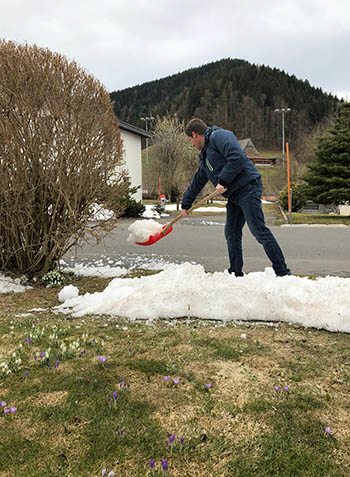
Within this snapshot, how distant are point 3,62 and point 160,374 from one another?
4.07 meters

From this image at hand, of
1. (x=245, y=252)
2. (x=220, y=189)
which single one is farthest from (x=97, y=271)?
(x=245, y=252)

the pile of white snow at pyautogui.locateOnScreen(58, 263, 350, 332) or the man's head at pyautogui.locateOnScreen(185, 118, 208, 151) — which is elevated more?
the man's head at pyautogui.locateOnScreen(185, 118, 208, 151)

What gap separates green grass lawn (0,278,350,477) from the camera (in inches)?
70.5

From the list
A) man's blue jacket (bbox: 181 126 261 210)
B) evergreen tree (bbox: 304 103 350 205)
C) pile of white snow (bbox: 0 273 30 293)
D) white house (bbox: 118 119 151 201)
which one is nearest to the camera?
man's blue jacket (bbox: 181 126 261 210)

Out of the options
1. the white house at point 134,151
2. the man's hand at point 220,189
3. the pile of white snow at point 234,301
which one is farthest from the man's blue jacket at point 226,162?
the white house at point 134,151

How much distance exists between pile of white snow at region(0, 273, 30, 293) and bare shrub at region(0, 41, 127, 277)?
0.19m

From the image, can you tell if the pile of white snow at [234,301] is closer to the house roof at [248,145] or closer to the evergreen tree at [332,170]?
the evergreen tree at [332,170]

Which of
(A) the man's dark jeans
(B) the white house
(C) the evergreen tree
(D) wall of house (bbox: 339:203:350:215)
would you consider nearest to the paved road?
(A) the man's dark jeans

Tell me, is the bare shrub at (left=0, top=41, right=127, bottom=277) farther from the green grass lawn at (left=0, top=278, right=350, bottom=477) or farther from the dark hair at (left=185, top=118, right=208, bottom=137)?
the green grass lawn at (left=0, top=278, right=350, bottom=477)

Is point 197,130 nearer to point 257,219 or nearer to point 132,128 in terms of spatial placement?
point 257,219

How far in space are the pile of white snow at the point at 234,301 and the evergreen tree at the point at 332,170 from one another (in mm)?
14661

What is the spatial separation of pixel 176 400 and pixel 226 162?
10.6 feet

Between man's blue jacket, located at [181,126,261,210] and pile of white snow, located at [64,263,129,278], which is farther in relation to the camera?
pile of white snow, located at [64,263,129,278]

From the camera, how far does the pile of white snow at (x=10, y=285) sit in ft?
17.0
